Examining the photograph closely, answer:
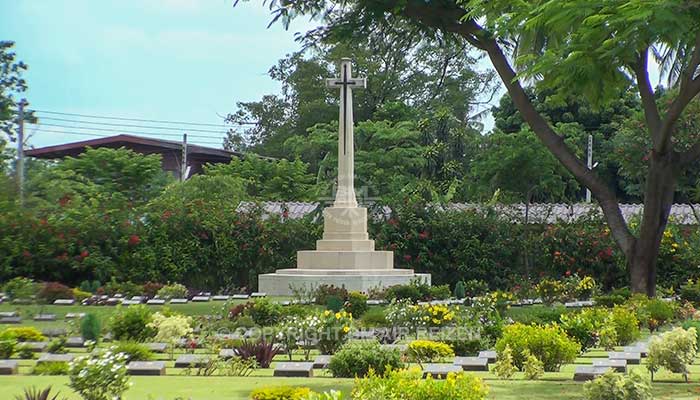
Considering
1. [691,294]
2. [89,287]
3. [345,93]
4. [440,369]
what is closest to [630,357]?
[440,369]

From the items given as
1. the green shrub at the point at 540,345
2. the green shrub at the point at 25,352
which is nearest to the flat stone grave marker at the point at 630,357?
the green shrub at the point at 540,345

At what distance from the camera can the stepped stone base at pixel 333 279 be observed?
82.1 feet

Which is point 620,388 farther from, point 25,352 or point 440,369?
point 25,352

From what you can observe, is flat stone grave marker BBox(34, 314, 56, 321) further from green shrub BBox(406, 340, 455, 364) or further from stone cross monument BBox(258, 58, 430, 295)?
green shrub BBox(406, 340, 455, 364)

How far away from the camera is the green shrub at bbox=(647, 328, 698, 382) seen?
1134 cm

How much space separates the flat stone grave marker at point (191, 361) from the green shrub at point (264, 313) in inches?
184

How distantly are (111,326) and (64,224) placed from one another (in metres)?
14.0

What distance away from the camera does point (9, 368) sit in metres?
12.2

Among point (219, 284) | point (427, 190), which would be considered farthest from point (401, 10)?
point (427, 190)

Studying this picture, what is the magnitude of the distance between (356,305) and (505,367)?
26.4ft

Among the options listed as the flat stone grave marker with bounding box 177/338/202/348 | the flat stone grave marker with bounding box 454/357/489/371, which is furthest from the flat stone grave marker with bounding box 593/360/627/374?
the flat stone grave marker with bounding box 177/338/202/348

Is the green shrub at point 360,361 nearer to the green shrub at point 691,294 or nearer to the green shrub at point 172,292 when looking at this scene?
the green shrub at point 691,294

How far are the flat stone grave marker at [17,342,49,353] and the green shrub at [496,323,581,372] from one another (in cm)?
640

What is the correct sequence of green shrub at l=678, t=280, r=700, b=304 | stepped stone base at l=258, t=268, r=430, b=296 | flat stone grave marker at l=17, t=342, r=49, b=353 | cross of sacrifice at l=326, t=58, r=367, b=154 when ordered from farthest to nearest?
1. cross of sacrifice at l=326, t=58, r=367, b=154
2. stepped stone base at l=258, t=268, r=430, b=296
3. green shrub at l=678, t=280, r=700, b=304
4. flat stone grave marker at l=17, t=342, r=49, b=353
